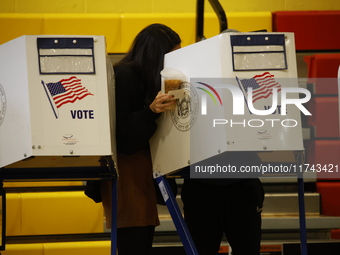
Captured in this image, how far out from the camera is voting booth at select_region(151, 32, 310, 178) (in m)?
2.54

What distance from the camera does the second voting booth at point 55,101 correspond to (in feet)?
8.25

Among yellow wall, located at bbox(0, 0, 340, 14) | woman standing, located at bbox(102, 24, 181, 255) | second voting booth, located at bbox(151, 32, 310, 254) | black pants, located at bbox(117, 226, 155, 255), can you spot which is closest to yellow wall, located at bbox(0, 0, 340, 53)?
yellow wall, located at bbox(0, 0, 340, 14)

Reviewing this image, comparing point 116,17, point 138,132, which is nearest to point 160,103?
point 138,132

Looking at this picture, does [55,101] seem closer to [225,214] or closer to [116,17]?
[225,214]

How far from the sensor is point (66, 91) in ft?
8.36

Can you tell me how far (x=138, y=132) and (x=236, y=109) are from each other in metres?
0.44

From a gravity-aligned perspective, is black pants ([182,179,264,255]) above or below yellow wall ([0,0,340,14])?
below

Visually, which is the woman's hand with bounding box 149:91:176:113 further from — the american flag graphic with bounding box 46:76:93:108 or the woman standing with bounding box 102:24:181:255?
the american flag graphic with bounding box 46:76:93:108

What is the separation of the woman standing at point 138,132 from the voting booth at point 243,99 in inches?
6.4

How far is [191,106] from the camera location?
272 cm

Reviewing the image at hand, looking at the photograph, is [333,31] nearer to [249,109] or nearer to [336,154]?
[336,154]

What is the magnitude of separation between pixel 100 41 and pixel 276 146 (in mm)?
837

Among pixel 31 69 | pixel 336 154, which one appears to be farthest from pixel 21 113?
pixel 336 154

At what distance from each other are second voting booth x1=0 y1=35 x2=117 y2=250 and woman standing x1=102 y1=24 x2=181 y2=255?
0.33 ft
